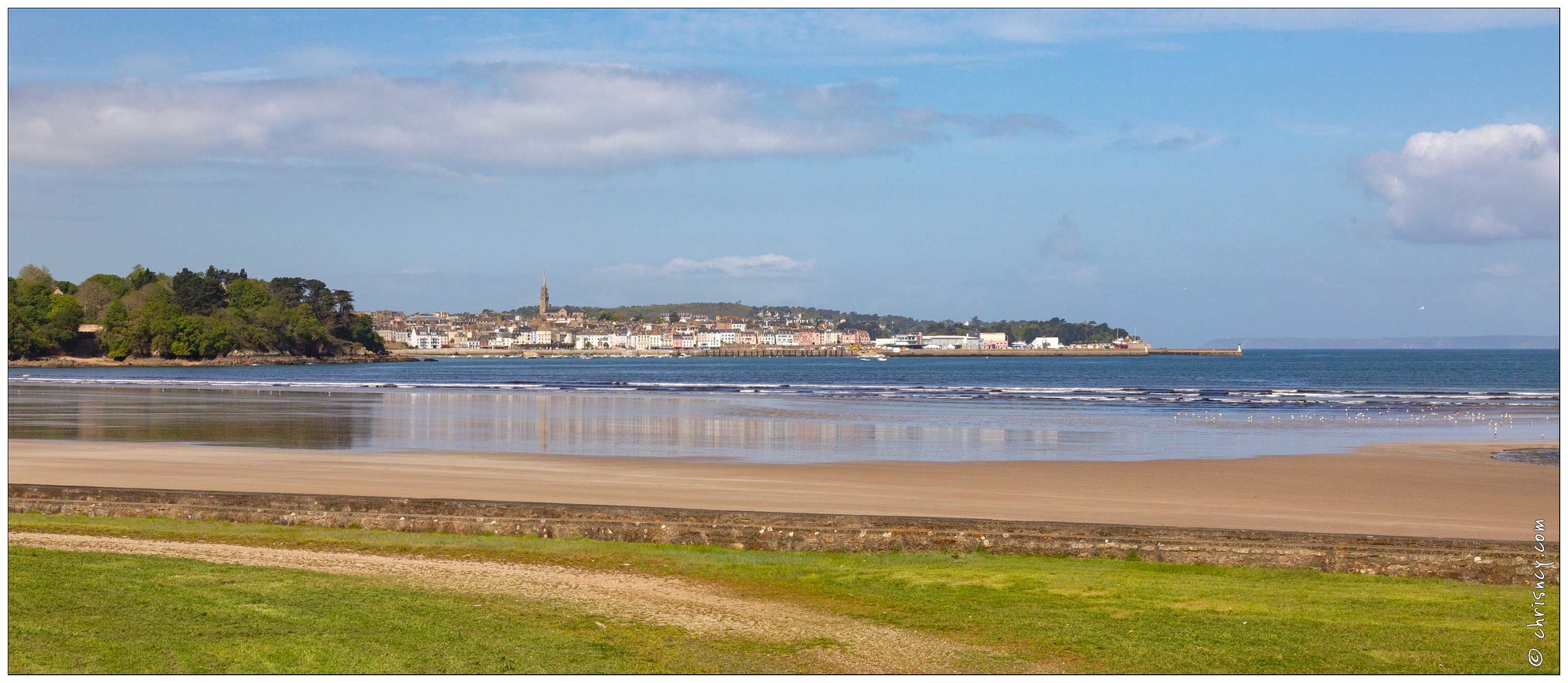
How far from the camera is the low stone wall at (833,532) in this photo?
8.29 metres

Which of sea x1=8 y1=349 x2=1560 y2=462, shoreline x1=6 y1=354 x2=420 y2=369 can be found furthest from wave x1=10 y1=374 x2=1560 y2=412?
shoreline x1=6 y1=354 x2=420 y2=369

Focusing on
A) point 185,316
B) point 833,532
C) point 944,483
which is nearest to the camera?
point 833,532

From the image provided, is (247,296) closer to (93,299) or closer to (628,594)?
(93,299)

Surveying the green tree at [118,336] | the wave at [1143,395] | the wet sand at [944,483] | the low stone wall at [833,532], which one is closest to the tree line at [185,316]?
the green tree at [118,336]

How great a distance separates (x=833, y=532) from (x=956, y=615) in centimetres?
253

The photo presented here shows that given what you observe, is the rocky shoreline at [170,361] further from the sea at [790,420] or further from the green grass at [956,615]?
the green grass at [956,615]

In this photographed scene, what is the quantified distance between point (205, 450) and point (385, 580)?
49.3 ft

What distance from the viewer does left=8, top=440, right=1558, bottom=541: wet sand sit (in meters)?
13.3

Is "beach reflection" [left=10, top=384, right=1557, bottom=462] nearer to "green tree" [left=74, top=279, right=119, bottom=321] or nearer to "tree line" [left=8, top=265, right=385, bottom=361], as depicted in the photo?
"tree line" [left=8, top=265, right=385, bottom=361]

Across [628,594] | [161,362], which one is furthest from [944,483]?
[161,362]

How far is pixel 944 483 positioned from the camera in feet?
54.5

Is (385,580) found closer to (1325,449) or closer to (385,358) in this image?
(1325,449)

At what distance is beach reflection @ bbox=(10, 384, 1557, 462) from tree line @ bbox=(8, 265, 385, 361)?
283ft

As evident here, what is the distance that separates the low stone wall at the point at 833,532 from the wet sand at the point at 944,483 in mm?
1804
